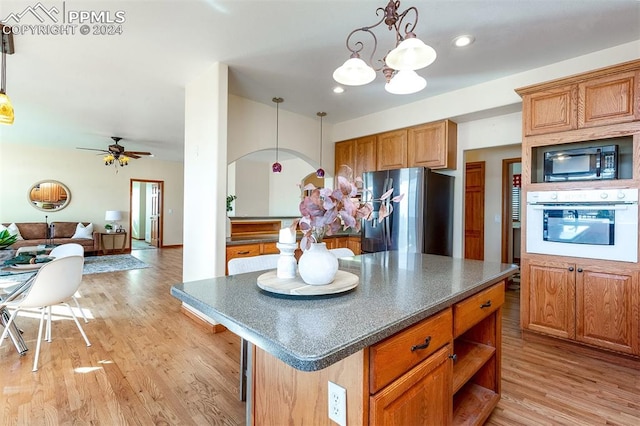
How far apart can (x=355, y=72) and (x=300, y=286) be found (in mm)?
1191

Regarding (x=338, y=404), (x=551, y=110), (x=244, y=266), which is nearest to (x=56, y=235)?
(x=244, y=266)

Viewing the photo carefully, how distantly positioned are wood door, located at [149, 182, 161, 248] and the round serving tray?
28.7 ft

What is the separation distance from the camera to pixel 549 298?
272 centimetres

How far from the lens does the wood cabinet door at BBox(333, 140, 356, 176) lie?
4699 millimetres

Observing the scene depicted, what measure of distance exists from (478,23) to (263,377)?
271cm

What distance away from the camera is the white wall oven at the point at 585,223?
2.37 meters

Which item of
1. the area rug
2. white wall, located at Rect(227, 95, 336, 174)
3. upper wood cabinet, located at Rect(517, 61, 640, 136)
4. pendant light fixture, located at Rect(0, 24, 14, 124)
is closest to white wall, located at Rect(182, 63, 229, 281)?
white wall, located at Rect(227, 95, 336, 174)

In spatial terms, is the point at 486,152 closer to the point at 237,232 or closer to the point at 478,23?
the point at 478,23

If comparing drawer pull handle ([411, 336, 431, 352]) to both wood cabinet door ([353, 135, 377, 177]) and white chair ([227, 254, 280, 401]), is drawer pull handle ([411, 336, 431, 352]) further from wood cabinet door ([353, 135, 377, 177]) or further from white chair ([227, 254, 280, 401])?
wood cabinet door ([353, 135, 377, 177])

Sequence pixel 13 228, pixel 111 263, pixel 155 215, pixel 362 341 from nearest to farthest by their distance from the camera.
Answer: pixel 362 341 < pixel 13 228 < pixel 111 263 < pixel 155 215

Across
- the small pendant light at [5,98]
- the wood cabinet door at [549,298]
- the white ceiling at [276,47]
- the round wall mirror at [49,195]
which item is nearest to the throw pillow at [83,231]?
the round wall mirror at [49,195]

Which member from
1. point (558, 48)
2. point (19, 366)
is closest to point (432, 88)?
point (558, 48)

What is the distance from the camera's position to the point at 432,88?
11.4 ft

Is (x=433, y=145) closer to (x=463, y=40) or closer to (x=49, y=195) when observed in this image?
(x=463, y=40)
